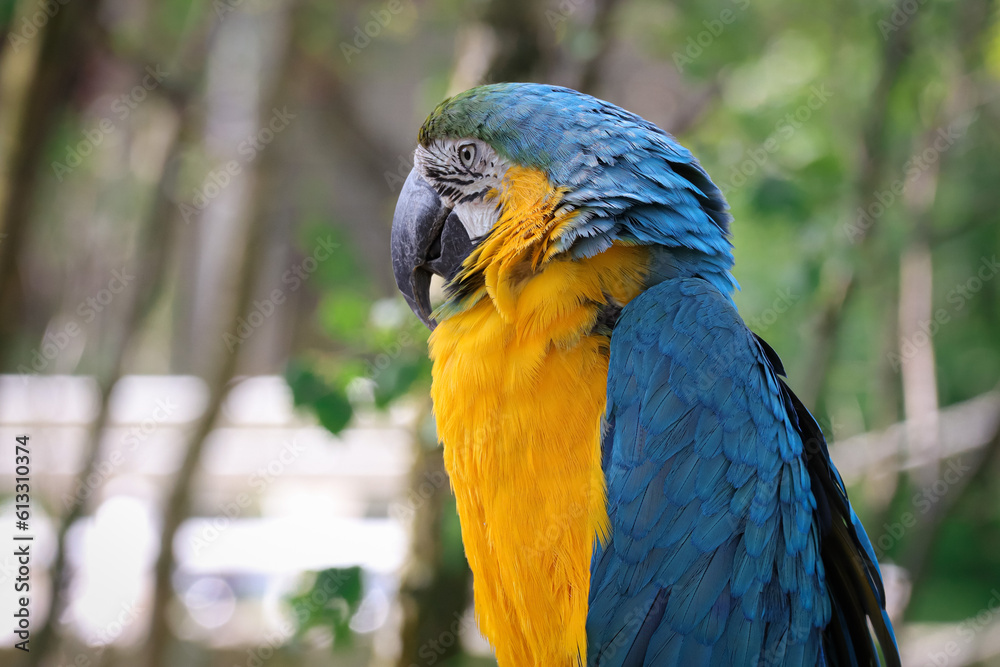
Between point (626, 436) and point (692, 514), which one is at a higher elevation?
point (626, 436)

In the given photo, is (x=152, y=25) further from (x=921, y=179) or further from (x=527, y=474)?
(x=921, y=179)

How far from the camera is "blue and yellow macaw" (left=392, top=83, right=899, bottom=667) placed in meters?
1.43

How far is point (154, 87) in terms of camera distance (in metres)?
3.54

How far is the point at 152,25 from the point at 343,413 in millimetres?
3187

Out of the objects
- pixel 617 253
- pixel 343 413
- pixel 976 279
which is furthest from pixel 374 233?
pixel 617 253

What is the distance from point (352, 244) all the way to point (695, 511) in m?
3.35

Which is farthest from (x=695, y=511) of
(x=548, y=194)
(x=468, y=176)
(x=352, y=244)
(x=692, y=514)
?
(x=352, y=244)

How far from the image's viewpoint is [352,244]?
438 centimetres

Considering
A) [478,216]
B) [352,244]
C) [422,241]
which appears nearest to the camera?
[478,216]

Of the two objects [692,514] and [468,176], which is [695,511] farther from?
[468,176]

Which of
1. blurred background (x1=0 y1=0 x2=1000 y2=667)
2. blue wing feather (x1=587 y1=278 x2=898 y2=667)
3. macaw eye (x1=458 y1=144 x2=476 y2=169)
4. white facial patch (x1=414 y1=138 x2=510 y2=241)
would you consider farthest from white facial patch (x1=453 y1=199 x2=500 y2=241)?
blurred background (x1=0 y1=0 x2=1000 y2=667)

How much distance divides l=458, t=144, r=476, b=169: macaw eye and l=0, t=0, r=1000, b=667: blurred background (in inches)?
31.9

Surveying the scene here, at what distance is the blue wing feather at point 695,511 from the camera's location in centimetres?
143

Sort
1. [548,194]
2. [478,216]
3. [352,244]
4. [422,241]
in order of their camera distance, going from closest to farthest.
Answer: [548,194], [478,216], [422,241], [352,244]
